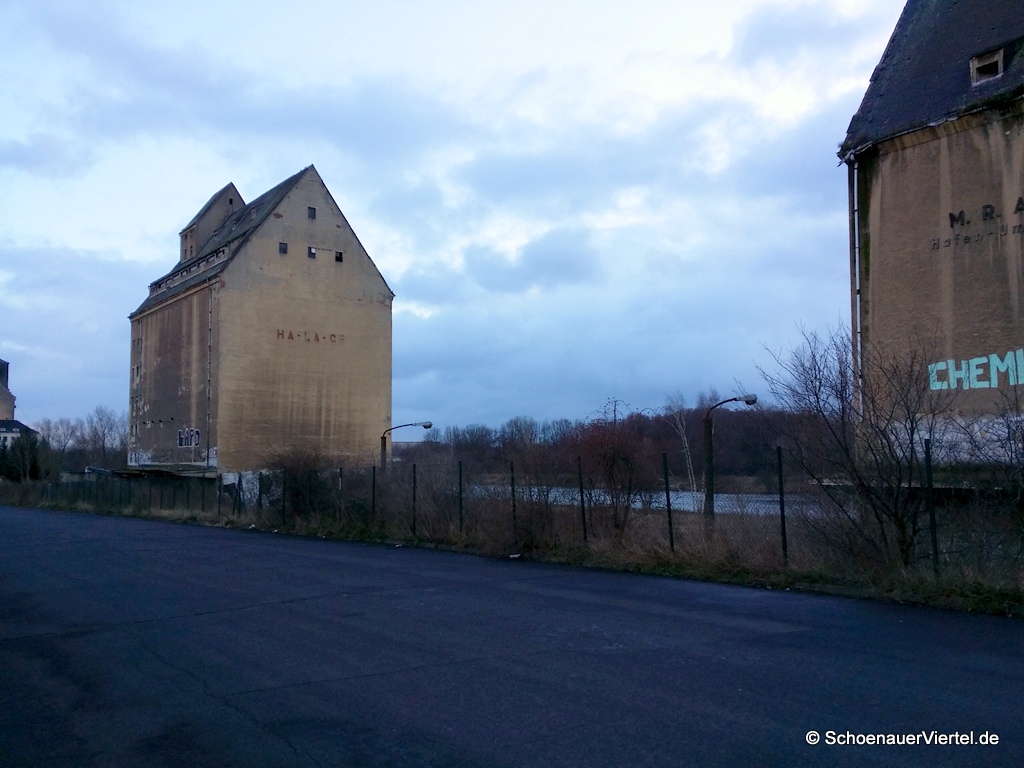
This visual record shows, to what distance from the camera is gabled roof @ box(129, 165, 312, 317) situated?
41.5 meters

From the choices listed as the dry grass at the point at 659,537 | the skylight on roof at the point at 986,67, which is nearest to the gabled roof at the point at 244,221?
the dry grass at the point at 659,537

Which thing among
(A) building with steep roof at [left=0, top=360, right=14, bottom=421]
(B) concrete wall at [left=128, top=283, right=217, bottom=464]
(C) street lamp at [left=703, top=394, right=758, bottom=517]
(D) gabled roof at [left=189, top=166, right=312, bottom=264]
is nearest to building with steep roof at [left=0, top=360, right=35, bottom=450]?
(A) building with steep roof at [left=0, top=360, right=14, bottom=421]

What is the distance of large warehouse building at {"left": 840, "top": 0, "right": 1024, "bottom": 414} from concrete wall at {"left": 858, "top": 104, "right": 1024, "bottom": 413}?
0.02 m

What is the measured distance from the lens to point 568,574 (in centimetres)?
1465

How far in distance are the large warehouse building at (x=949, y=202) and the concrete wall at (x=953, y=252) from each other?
21mm

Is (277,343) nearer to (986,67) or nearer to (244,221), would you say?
(244,221)

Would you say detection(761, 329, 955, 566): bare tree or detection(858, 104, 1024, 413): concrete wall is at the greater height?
detection(858, 104, 1024, 413): concrete wall

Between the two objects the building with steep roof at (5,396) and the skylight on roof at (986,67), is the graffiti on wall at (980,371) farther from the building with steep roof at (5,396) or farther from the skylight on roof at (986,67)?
the building with steep roof at (5,396)

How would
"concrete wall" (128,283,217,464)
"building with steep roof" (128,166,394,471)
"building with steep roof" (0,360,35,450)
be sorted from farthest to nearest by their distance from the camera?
"building with steep roof" (0,360,35,450) < "concrete wall" (128,283,217,464) < "building with steep roof" (128,166,394,471)

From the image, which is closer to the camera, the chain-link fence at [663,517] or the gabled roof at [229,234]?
the chain-link fence at [663,517]

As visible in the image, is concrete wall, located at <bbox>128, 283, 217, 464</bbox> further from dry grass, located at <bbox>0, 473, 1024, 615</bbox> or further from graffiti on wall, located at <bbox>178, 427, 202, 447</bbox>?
dry grass, located at <bbox>0, 473, 1024, 615</bbox>

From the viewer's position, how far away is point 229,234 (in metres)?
45.2

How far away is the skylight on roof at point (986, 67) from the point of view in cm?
1794

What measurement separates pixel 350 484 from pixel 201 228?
2930 cm
